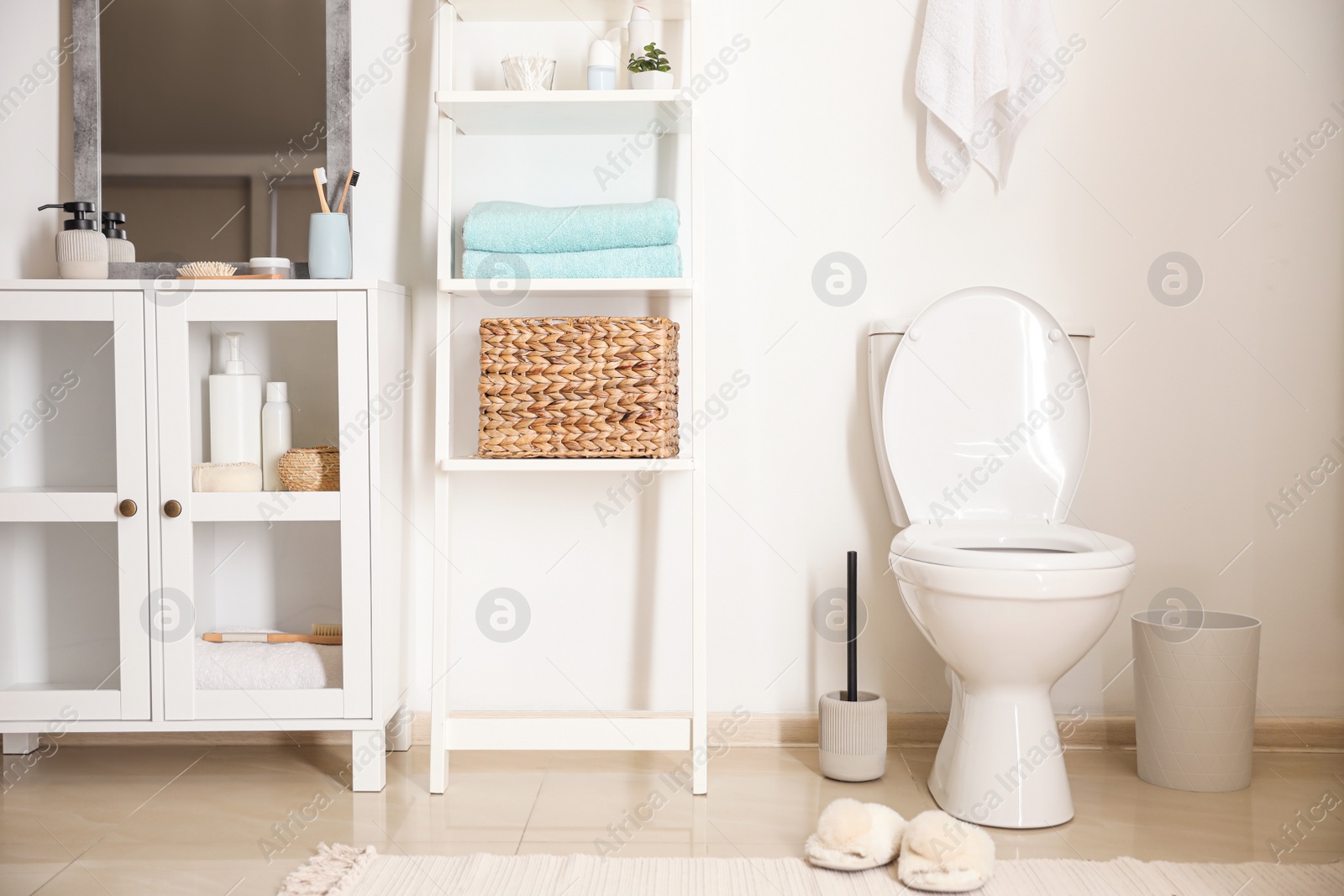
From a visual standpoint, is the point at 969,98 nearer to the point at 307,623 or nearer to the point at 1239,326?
the point at 1239,326

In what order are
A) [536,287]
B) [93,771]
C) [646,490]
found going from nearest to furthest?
[536,287] → [93,771] → [646,490]

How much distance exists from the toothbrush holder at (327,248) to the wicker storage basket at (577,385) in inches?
10.7

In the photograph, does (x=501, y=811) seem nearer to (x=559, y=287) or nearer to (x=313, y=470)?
(x=313, y=470)

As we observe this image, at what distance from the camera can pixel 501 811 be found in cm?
157

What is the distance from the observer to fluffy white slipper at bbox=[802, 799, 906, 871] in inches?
52.9

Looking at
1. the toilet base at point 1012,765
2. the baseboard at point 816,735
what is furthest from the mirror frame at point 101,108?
the toilet base at point 1012,765

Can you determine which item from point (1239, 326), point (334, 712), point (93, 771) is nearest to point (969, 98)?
point (1239, 326)

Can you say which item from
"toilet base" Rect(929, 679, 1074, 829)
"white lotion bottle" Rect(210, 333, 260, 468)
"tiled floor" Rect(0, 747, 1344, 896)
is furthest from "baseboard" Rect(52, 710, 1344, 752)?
"white lotion bottle" Rect(210, 333, 260, 468)

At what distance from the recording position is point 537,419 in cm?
162

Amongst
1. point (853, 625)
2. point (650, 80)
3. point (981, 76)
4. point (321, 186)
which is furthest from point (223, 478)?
point (981, 76)

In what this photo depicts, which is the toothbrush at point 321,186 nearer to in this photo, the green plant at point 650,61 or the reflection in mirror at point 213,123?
the reflection in mirror at point 213,123

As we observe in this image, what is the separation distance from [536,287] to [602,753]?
2.80ft

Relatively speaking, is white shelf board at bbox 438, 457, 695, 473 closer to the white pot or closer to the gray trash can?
the white pot

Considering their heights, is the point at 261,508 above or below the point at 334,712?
above
